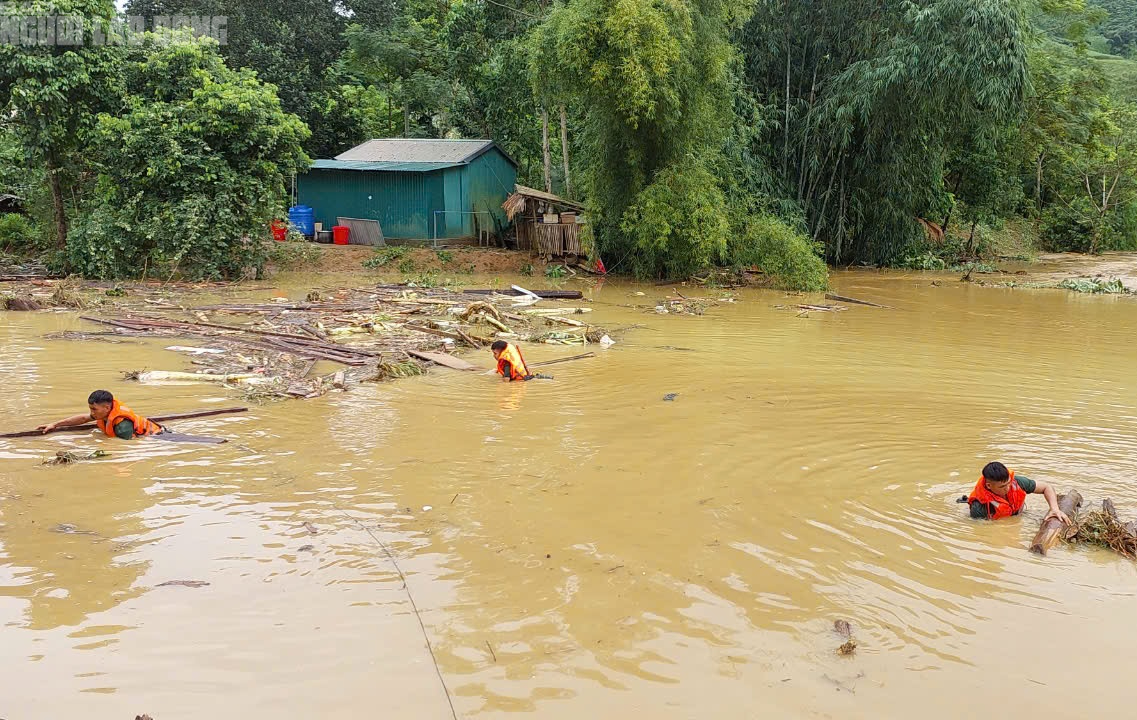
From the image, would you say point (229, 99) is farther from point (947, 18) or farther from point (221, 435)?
point (947, 18)

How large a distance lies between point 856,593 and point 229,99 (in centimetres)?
1764

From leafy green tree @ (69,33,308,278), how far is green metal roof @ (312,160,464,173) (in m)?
5.96

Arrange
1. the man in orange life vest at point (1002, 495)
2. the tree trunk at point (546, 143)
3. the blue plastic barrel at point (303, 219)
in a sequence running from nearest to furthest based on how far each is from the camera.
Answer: the man in orange life vest at point (1002, 495) → the blue plastic barrel at point (303, 219) → the tree trunk at point (546, 143)

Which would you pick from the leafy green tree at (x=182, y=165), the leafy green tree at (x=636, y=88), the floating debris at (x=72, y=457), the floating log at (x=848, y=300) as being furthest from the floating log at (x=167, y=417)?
the floating log at (x=848, y=300)

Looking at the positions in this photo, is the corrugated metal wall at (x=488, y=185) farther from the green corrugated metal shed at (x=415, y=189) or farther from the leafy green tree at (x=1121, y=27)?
the leafy green tree at (x=1121, y=27)

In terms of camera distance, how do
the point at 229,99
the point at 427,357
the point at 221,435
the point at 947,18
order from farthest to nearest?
the point at 947,18
the point at 229,99
the point at 427,357
the point at 221,435

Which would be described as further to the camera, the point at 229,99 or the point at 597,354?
the point at 229,99

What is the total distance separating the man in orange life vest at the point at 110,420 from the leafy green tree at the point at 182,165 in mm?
11996

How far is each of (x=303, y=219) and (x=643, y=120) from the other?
38.4 feet

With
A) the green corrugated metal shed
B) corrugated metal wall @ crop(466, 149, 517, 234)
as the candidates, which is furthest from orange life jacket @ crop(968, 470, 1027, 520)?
corrugated metal wall @ crop(466, 149, 517, 234)

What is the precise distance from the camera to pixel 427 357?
11.2 metres

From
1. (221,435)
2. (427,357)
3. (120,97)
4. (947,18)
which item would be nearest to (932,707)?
(221,435)

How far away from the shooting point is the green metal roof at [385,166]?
25297 mm

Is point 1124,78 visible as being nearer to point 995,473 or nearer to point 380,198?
point 380,198
